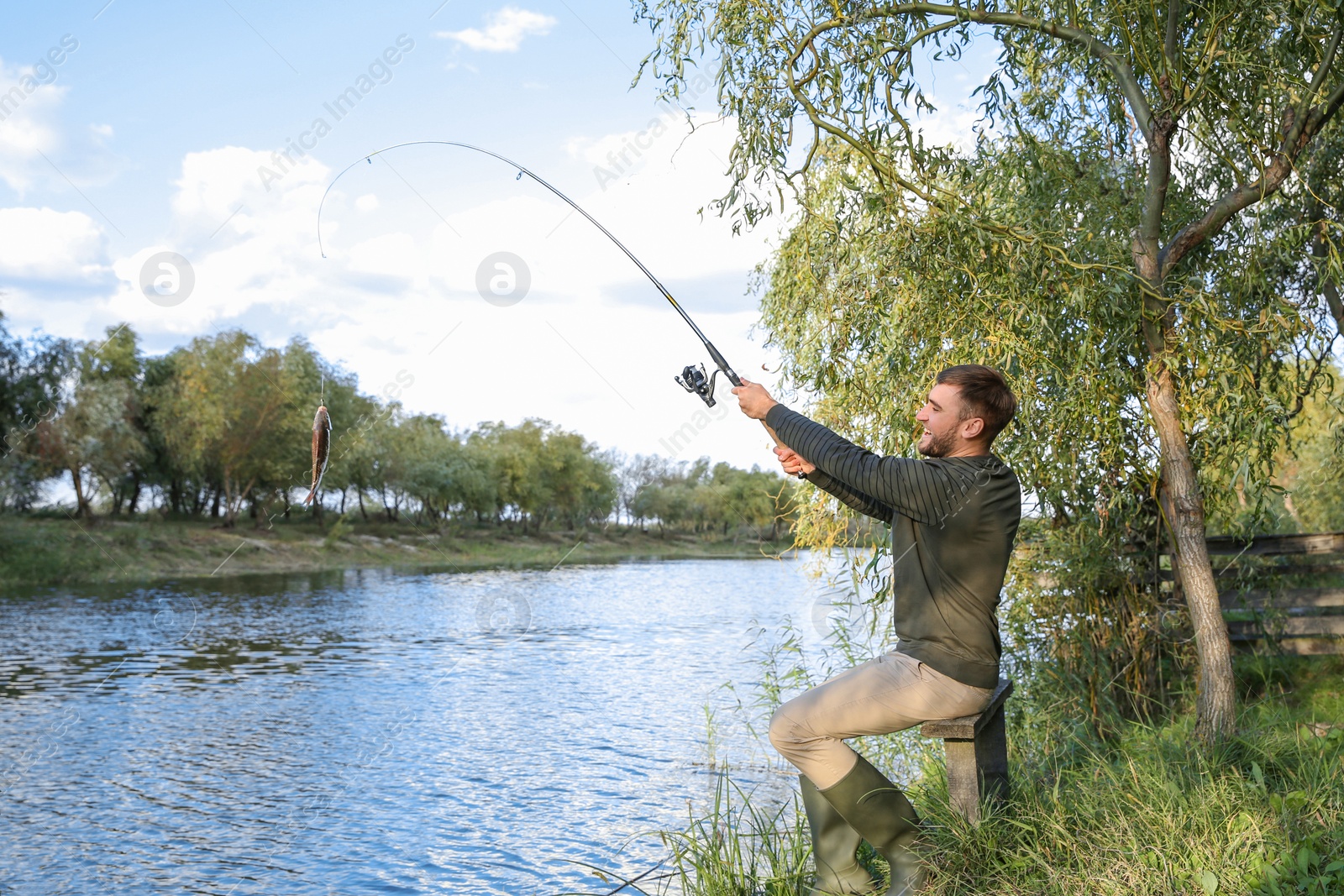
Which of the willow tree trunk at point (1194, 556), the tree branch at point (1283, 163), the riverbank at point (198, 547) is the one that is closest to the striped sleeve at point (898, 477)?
the willow tree trunk at point (1194, 556)

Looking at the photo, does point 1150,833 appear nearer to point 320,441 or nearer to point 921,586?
point 921,586

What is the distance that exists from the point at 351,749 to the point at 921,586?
8.49 meters

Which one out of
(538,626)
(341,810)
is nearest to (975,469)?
(341,810)

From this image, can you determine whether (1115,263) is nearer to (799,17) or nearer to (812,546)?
(799,17)

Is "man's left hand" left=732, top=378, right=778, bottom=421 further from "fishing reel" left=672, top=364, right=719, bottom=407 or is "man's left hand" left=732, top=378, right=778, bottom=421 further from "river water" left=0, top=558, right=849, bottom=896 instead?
"river water" left=0, top=558, right=849, bottom=896

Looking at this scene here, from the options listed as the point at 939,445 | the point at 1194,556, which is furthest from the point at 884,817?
the point at 1194,556

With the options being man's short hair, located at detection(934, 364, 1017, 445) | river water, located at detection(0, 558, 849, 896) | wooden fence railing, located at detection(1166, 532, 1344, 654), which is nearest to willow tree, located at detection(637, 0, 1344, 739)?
man's short hair, located at detection(934, 364, 1017, 445)

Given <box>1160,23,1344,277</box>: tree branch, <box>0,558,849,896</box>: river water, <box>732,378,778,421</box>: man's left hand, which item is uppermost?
<box>1160,23,1344,277</box>: tree branch

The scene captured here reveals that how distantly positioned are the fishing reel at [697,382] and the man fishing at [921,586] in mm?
199

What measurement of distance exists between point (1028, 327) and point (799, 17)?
2.02 m

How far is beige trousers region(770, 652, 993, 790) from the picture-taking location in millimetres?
2969

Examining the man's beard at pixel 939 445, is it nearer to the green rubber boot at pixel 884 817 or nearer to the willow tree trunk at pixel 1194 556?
the green rubber boot at pixel 884 817

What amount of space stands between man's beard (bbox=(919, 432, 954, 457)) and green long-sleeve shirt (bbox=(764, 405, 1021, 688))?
0.07m

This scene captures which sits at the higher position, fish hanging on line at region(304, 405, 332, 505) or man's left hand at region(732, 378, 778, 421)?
man's left hand at region(732, 378, 778, 421)
